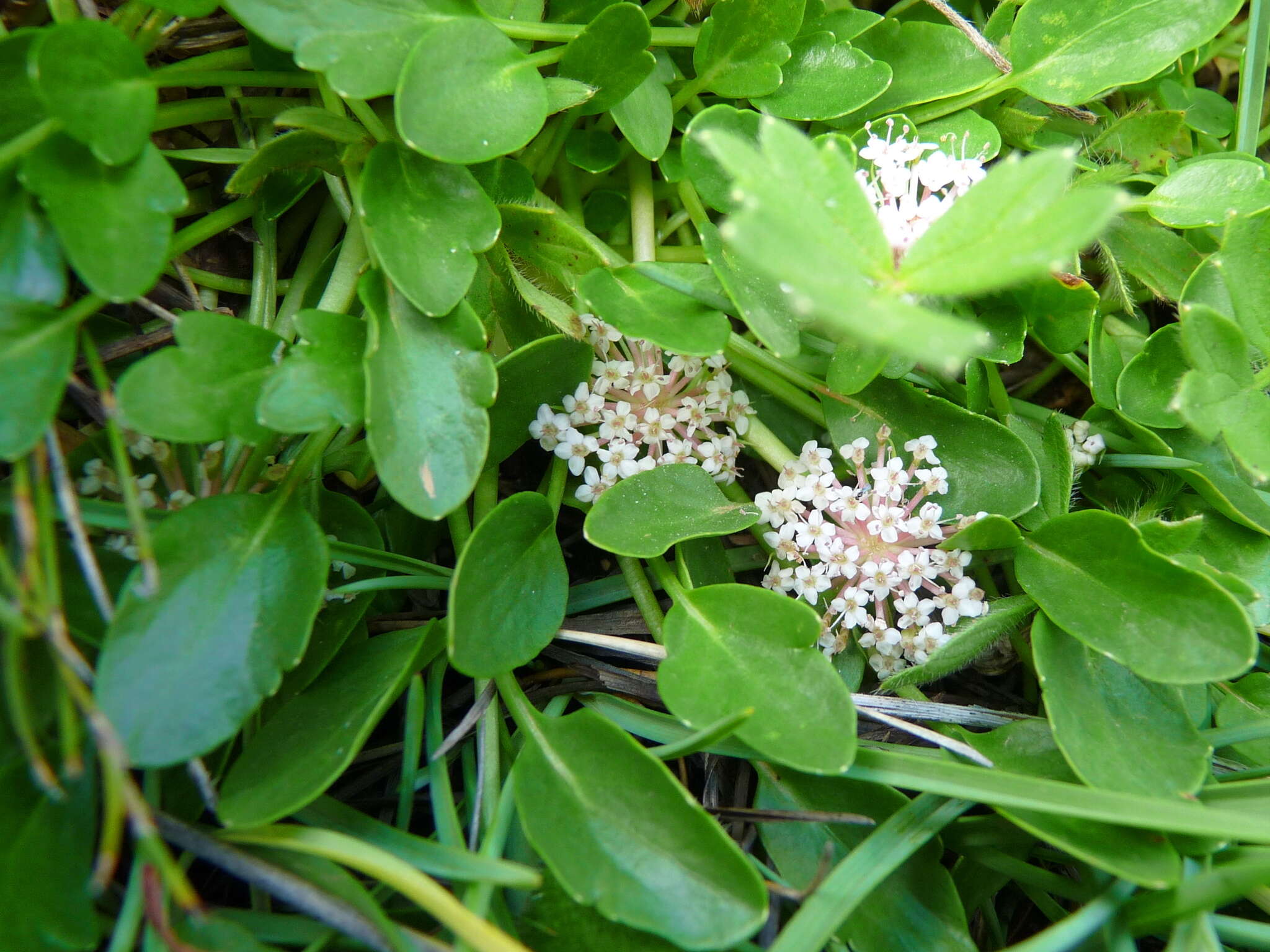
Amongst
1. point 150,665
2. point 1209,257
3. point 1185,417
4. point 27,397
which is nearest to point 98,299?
point 27,397

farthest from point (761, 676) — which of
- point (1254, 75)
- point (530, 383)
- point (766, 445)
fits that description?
point (1254, 75)

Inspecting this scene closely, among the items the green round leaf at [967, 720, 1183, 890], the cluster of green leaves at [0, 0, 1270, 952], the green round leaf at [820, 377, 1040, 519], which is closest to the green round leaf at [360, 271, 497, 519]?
the cluster of green leaves at [0, 0, 1270, 952]

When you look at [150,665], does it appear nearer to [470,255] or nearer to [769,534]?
[470,255]

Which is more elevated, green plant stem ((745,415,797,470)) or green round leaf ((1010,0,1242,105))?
green round leaf ((1010,0,1242,105))

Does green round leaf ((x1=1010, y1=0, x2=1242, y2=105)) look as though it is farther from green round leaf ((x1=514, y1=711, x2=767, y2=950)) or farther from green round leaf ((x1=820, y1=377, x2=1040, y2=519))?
green round leaf ((x1=514, y1=711, x2=767, y2=950))

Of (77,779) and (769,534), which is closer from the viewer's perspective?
(77,779)

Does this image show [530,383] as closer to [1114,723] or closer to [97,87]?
[97,87]
